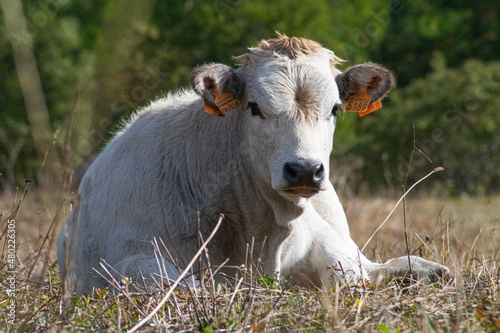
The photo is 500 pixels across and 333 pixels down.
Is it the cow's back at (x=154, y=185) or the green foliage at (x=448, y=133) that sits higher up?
the cow's back at (x=154, y=185)

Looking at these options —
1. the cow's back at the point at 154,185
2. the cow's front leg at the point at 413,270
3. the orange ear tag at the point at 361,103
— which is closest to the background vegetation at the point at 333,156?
the cow's front leg at the point at 413,270

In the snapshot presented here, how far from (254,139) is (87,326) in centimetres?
217

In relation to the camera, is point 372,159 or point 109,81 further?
point 372,159

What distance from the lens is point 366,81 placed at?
18.5ft

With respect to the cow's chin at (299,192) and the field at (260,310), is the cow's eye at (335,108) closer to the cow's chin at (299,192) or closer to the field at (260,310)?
the cow's chin at (299,192)

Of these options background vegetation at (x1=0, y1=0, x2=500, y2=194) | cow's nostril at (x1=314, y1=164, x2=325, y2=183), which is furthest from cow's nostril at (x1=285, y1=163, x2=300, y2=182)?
background vegetation at (x1=0, y1=0, x2=500, y2=194)

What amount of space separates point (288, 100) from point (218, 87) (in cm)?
48

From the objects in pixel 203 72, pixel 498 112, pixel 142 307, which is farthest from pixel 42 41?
pixel 142 307

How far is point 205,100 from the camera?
17.3 feet

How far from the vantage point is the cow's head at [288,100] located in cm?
473

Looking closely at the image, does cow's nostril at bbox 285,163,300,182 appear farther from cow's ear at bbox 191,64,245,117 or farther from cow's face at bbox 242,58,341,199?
cow's ear at bbox 191,64,245,117

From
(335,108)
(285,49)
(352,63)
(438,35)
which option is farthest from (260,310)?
(438,35)

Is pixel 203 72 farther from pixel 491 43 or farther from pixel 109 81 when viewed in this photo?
pixel 491 43

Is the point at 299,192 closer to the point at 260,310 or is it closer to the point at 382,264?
the point at 382,264
